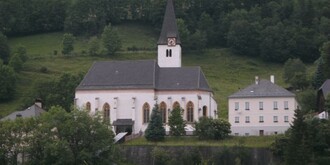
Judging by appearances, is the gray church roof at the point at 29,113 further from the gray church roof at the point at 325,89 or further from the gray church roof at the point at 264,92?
the gray church roof at the point at 325,89

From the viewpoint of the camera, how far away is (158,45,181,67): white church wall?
120875 millimetres

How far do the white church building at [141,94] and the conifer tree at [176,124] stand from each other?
5.47m

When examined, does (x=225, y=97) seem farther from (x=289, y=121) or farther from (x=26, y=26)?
(x=26, y=26)

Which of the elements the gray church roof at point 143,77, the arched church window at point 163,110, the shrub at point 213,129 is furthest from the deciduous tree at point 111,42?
the shrub at point 213,129

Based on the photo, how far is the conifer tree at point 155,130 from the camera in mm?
97125

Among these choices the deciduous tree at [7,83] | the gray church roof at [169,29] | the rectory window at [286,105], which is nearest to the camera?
the rectory window at [286,105]

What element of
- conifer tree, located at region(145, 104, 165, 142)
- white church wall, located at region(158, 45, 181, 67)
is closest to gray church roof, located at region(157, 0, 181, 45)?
white church wall, located at region(158, 45, 181, 67)

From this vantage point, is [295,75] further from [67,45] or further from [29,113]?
[67,45]

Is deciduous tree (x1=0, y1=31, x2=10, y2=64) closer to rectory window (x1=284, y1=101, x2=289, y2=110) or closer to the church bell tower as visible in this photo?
the church bell tower

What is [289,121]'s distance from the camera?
99812 mm

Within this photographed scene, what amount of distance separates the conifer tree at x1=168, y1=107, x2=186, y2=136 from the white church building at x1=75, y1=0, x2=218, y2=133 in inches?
215

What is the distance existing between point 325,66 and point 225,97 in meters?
15.0

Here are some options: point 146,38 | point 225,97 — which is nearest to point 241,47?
point 146,38

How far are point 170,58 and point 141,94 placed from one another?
14581 millimetres
